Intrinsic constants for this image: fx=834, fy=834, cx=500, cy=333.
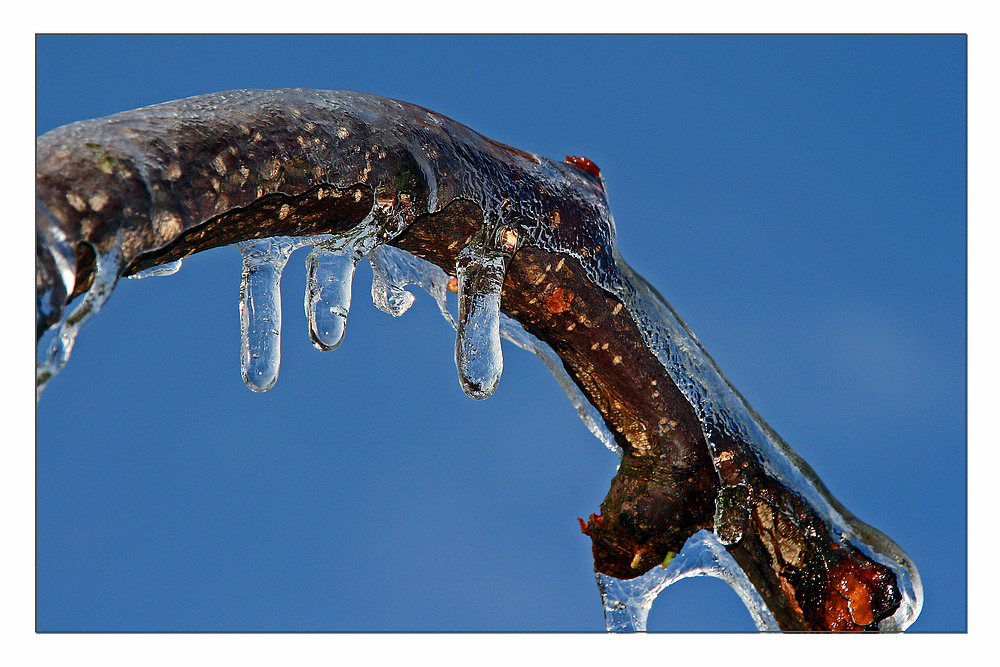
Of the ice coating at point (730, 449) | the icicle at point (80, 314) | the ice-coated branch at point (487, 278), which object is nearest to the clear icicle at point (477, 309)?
the ice-coated branch at point (487, 278)

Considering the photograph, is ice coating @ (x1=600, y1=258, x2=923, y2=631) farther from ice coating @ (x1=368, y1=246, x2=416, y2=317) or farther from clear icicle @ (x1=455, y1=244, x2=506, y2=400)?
ice coating @ (x1=368, y1=246, x2=416, y2=317)

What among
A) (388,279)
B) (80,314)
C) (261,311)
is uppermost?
(388,279)

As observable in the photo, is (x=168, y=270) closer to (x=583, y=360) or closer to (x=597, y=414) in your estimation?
(x=583, y=360)

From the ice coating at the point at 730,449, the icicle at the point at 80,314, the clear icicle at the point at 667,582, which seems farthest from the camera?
the clear icicle at the point at 667,582

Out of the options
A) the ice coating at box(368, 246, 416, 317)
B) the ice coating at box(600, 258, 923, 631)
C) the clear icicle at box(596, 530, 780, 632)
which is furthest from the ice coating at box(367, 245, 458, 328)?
the clear icicle at box(596, 530, 780, 632)

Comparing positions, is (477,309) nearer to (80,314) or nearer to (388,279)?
(388,279)

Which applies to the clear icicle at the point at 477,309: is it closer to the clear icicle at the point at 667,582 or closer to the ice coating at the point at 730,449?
the ice coating at the point at 730,449

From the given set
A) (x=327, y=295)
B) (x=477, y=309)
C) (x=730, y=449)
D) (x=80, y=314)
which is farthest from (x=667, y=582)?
(x=80, y=314)
